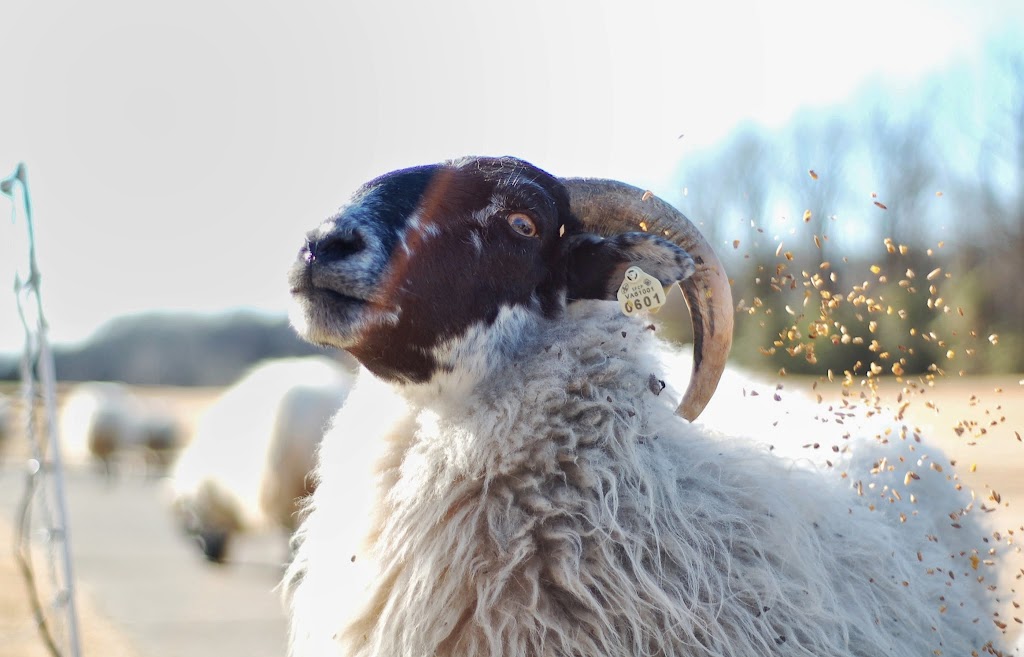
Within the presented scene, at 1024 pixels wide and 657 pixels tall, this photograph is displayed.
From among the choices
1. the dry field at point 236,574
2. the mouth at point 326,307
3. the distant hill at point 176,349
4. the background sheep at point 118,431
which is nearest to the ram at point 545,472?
the mouth at point 326,307

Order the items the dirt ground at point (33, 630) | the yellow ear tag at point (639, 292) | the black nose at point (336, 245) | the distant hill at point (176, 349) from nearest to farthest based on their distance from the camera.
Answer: the black nose at point (336, 245) < the yellow ear tag at point (639, 292) < the dirt ground at point (33, 630) < the distant hill at point (176, 349)

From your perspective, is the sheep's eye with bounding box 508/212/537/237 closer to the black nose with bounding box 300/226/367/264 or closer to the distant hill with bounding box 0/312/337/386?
the black nose with bounding box 300/226/367/264

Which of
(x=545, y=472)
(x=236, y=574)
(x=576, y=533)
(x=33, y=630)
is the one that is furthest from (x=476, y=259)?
(x=236, y=574)

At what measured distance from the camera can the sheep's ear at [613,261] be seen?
8.20ft

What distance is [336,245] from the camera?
229 cm

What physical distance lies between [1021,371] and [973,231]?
5308mm

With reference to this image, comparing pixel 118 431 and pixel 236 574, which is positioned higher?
pixel 236 574

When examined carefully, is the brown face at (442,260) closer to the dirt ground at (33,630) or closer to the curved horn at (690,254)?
the curved horn at (690,254)

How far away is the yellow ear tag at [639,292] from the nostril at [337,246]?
77 cm

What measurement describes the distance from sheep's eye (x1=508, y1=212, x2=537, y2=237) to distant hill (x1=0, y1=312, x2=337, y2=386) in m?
43.5

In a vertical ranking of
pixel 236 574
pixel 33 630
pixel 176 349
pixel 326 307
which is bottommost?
pixel 176 349

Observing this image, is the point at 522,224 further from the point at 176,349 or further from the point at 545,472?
the point at 176,349

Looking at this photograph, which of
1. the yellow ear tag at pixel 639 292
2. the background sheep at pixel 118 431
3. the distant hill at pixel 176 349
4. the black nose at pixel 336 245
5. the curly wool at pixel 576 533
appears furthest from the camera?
the distant hill at pixel 176 349

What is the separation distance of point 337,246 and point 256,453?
7924mm
